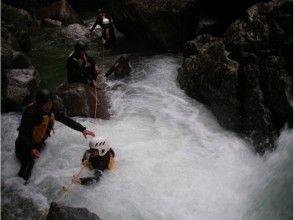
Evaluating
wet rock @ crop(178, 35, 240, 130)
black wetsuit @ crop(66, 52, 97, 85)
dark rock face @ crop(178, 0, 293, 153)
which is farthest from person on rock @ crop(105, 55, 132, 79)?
dark rock face @ crop(178, 0, 293, 153)

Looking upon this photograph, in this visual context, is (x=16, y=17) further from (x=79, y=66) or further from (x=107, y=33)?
(x=79, y=66)

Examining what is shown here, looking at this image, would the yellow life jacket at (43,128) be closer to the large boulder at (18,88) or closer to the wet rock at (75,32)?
the large boulder at (18,88)

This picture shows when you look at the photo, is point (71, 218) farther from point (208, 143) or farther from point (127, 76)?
point (127, 76)

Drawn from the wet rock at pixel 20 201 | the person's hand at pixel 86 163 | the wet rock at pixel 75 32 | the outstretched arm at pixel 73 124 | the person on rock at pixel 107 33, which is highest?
the person on rock at pixel 107 33

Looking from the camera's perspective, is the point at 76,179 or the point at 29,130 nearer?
the point at 76,179

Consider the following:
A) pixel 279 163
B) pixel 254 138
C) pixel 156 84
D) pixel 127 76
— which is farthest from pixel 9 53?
pixel 279 163

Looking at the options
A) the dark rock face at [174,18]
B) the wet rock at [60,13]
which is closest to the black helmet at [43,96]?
the dark rock face at [174,18]

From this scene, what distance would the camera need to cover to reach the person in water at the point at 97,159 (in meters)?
6.73

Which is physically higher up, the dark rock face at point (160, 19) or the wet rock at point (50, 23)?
the dark rock face at point (160, 19)

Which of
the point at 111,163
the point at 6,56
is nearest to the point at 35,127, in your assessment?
the point at 111,163

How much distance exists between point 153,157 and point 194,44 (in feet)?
13.9

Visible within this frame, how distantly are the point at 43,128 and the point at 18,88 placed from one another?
9.87ft

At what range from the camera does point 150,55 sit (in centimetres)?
1298

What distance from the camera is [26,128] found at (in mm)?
7027
